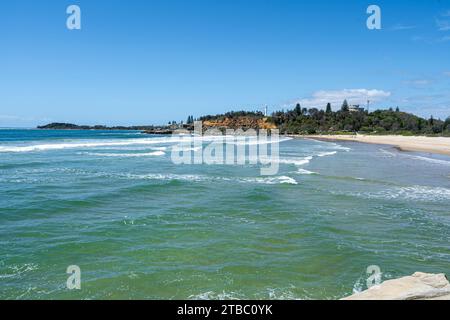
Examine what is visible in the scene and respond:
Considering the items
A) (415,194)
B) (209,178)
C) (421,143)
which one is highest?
(421,143)

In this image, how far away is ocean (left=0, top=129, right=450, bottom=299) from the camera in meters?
8.12

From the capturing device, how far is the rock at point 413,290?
567 centimetres

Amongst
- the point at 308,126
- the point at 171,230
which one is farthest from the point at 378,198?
the point at 308,126

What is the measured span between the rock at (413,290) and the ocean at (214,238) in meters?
1.62

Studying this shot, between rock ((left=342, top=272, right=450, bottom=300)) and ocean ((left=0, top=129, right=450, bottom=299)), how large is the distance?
5.31ft

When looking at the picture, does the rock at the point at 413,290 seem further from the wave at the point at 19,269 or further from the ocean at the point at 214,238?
the wave at the point at 19,269

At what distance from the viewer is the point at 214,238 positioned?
11.3 metres

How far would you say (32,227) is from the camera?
1230 centimetres

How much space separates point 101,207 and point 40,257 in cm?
573

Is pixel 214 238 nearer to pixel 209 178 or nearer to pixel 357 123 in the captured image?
pixel 209 178

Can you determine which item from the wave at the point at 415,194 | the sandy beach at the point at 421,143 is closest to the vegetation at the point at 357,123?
the sandy beach at the point at 421,143

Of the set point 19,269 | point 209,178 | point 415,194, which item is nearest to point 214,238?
point 19,269

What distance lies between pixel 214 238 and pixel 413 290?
20.7 feet
